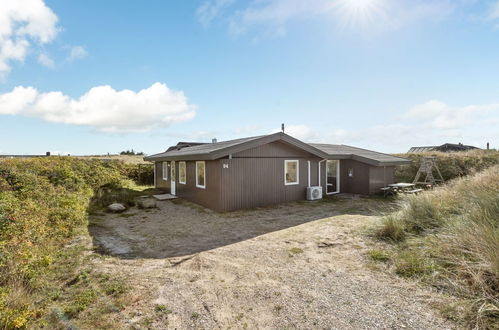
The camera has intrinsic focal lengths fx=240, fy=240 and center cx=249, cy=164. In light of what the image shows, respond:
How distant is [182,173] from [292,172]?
209 inches

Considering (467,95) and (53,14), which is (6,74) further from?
(467,95)

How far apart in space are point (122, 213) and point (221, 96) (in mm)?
7670

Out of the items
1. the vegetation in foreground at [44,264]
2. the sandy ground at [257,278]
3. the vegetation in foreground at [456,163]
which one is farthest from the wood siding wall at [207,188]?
the vegetation in foreground at [456,163]

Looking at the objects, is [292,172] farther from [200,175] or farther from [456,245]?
[456,245]

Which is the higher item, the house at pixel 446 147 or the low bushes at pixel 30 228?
the house at pixel 446 147

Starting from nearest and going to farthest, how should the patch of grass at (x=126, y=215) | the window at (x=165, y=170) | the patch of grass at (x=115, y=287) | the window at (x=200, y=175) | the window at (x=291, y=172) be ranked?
1. the patch of grass at (x=115, y=287)
2. the patch of grass at (x=126, y=215)
3. the window at (x=200, y=175)
4. the window at (x=291, y=172)
5. the window at (x=165, y=170)

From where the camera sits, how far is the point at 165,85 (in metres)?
11.5

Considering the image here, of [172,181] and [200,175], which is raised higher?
[200,175]

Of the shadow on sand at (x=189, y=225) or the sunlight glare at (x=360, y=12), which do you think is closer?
the shadow on sand at (x=189, y=225)

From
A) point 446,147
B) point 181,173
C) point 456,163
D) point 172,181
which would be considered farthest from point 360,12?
point 446,147

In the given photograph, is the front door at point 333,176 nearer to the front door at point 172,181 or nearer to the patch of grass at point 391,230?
the patch of grass at point 391,230

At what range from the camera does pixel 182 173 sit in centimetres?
1178

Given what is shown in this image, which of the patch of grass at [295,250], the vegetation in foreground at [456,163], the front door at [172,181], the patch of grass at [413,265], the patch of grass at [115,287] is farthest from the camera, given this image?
the vegetation in foreground at [456,163]

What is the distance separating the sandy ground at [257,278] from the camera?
8.83ft
